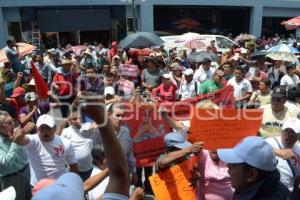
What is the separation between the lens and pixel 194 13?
107ft

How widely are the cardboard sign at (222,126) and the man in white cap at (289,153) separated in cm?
27

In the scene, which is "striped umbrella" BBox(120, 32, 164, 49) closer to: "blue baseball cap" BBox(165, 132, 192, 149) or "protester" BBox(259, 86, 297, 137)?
"protester" BBox(259, 86, 297, 137)

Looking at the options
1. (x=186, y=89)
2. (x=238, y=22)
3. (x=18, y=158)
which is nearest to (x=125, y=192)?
(x=18, y=158)

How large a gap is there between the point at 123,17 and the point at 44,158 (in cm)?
2432

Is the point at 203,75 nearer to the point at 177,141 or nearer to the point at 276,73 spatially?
the point at 276,73

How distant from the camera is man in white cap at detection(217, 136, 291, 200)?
206cm

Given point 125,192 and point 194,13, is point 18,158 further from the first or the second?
point 194,13

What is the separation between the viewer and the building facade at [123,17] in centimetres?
2358

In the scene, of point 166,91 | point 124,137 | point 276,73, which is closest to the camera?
point 124,137

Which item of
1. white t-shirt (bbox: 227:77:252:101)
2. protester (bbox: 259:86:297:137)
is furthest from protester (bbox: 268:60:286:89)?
protester (bbox: 259:86:297:137)

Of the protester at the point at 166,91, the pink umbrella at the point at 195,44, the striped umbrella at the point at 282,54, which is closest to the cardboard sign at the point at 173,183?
the protester at the point at 166,91

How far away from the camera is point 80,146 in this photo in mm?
4328

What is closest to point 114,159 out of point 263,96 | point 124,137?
point 124,137

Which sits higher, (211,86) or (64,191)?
(64,191)
